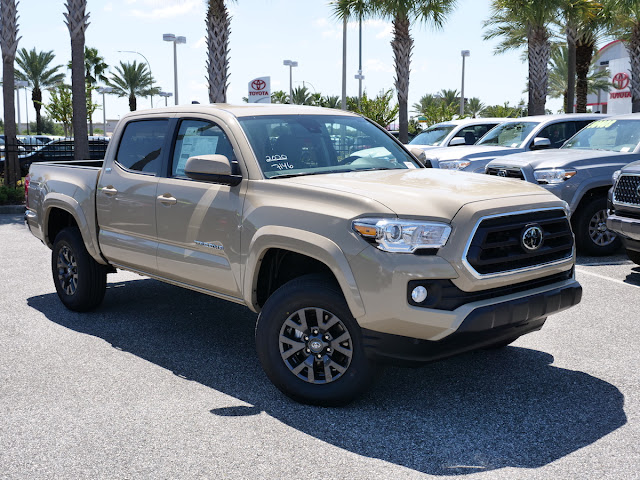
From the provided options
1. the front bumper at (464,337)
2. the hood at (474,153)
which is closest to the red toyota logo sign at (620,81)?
the hood at (474,153)

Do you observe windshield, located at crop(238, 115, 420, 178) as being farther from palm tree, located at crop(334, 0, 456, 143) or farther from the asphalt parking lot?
palm tree, located at crop(334, 0, 456, 143)

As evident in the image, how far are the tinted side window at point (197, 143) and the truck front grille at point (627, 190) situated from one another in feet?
14.8

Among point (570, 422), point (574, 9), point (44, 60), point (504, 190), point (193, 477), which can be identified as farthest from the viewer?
point (44, 60)

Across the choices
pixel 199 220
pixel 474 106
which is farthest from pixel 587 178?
pixel 474 106

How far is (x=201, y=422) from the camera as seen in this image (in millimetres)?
4195

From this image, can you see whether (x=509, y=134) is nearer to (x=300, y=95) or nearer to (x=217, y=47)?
(x=217, y=47)

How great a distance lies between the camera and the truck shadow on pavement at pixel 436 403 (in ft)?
12.5

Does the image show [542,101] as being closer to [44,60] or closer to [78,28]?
[78,28]

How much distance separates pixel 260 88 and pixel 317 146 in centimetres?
1542

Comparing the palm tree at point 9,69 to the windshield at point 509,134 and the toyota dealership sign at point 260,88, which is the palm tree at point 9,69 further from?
the windshield at point 509,134

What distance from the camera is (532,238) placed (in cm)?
431

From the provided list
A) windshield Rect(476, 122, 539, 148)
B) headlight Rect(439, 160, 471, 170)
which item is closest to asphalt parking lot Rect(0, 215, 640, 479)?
headlight Rect(439, 160, 471, 170)

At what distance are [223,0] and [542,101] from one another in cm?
1259

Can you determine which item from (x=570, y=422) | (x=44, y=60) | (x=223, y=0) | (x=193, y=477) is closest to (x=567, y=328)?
(x=570, y=422)
